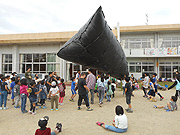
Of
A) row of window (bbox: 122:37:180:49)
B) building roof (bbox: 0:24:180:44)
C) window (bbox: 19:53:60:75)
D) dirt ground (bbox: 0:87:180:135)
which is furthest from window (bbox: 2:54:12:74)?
row of window (bbox: 122:37:180:49)

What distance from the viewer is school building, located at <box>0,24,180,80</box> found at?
51.0ft

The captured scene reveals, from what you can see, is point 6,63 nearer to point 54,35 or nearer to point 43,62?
point 43,62

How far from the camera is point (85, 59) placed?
3.89 metres

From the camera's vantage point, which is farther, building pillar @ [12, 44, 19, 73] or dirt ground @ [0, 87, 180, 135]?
building pillar @ [12, 44, 19, 73]

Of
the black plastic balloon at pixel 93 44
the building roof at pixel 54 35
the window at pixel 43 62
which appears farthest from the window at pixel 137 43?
the black plastic balloon at pixel 93 44

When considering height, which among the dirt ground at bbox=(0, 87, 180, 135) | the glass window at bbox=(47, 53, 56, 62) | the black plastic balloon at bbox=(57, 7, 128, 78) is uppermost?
the glass window at bbox=(47, 53, 56, 62)

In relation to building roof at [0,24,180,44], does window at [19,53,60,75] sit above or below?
below

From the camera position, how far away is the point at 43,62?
16.2 meters

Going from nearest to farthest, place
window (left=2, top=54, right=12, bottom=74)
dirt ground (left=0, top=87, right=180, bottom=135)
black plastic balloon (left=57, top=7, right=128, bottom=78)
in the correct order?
1. black plastic balloon (left=57, top=7, right=128, bottom=78)
2. dirt ground (left=0, top=87, right=180, bottom=135)
3. window (left=2, top=54, right=12, bottom=74)

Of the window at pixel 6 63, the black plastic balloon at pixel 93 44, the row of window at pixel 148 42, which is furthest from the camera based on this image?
the window at pixel 6 63

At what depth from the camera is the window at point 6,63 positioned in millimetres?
16656

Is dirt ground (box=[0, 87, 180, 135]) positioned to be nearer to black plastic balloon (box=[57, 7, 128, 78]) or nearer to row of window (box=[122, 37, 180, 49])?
black plastic balloon (box=[57, 7, 128, 78])

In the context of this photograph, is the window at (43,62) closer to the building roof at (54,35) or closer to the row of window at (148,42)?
the building roof at (54,35)

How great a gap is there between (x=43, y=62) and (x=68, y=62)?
343 centimetres
